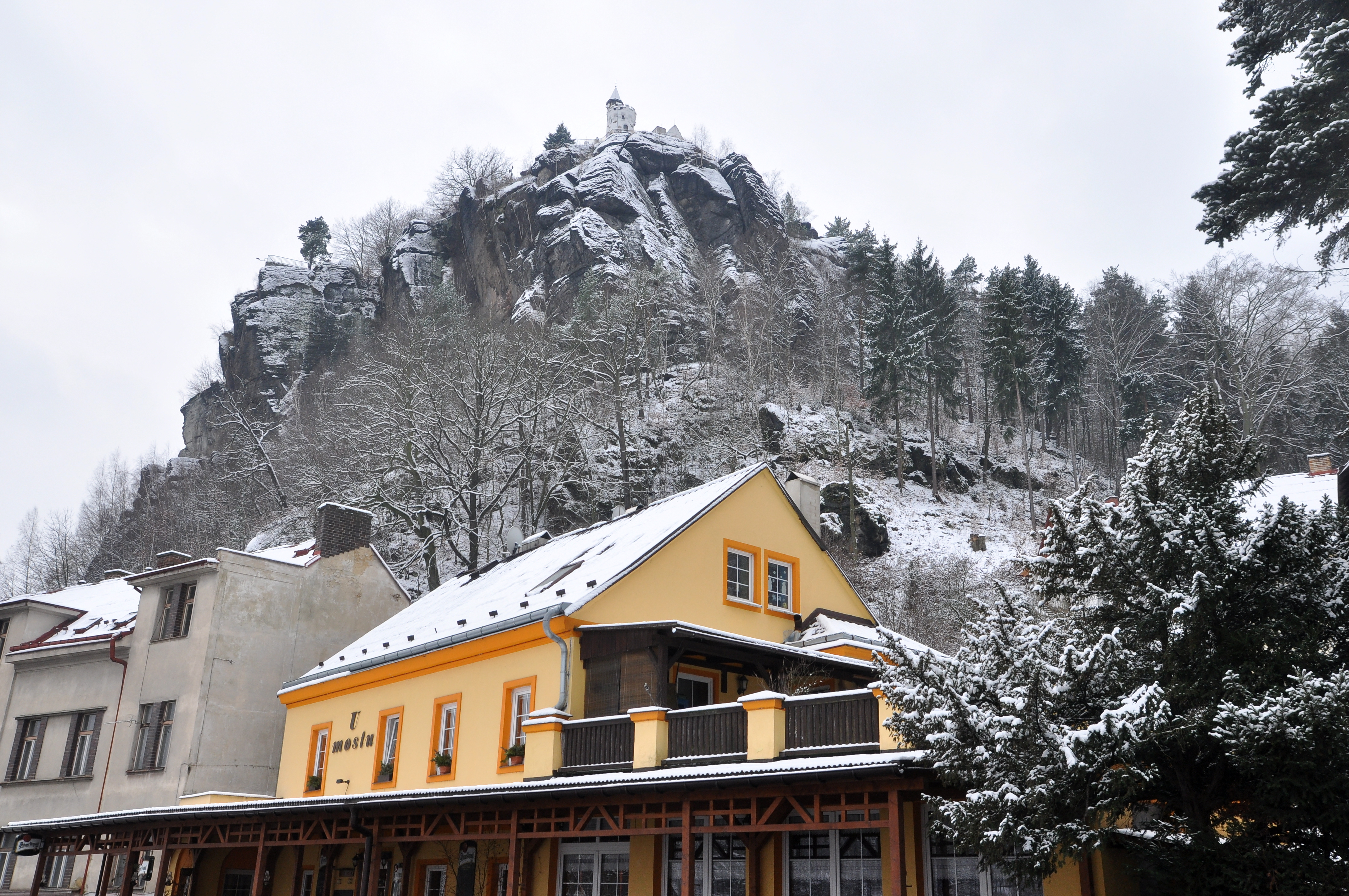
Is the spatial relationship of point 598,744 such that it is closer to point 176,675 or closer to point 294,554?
point 176,675

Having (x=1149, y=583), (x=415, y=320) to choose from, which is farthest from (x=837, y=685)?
(x=415, y=320)

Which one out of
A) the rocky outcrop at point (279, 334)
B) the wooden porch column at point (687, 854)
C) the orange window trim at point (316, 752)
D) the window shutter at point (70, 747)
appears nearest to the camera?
the wooden porch column at point (687, 854)

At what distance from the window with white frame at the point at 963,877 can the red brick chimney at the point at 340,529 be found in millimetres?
21034

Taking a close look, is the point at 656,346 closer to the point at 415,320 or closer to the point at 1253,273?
the point at 415,320

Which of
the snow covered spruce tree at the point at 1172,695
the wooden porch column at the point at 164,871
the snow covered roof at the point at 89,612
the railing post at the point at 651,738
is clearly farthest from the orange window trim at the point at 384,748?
the snow covered spruce tree at the point at 1172,695

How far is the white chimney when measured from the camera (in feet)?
80.5

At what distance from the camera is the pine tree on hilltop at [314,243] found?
92.9 metres

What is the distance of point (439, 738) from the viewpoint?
20.6 metres

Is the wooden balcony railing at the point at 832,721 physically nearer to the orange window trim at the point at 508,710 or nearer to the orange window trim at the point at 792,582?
the orange window trim at the point at 508,710

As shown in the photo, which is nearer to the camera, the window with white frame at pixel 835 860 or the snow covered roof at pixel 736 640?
the window with white frame at pixel 835 860

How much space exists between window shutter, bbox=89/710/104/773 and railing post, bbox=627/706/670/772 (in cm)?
1936

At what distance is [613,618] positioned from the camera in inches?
739

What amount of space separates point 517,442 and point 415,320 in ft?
45.9

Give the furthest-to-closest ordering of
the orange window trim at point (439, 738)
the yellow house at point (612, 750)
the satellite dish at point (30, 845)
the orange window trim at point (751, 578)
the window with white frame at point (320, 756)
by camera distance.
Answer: the window with white frame at point (320, 756), the satellite dish at point (30, 845), the orange window trim at point (751, 578), the orange window trim at point (439, 738), the yellow house at point (612, 750)
